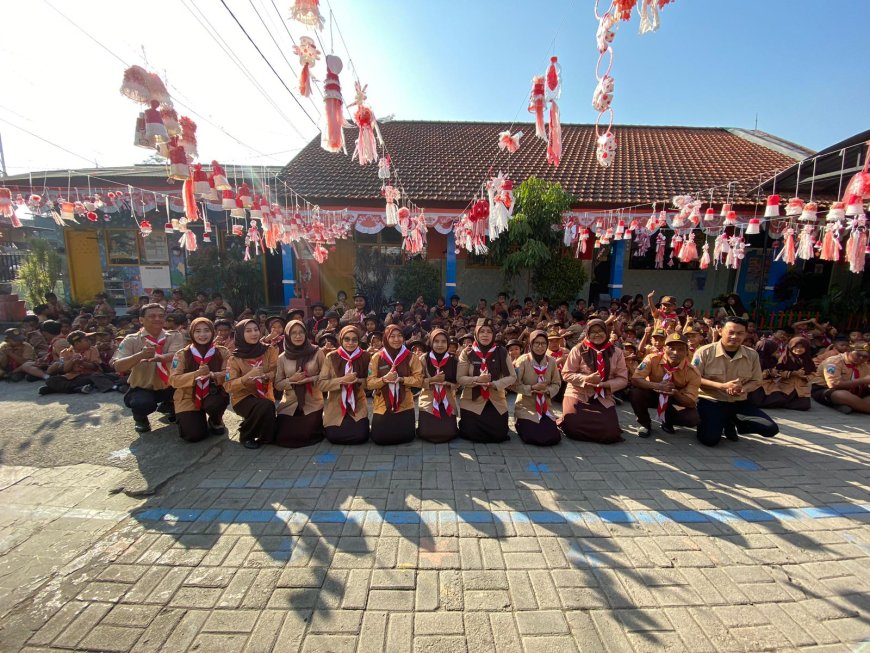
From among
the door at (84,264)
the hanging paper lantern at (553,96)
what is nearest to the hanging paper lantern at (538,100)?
the hanging paper lantern at (553,96)

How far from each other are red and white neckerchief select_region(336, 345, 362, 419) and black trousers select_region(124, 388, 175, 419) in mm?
2132

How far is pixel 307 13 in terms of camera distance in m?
3.31

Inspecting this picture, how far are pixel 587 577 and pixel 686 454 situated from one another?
2.43 metres

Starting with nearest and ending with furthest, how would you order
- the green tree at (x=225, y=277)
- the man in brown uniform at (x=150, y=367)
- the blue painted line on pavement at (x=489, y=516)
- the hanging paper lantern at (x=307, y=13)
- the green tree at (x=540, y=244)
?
1. the blue painted line on pavement at (x=489, y=516)
2. the hanging paper lantern at (x=307, y=13)
3. the man in brown uniform at (x=150, y=367)
4. the green tree at (x=540, y=244)
5. the green tree at (x=225, y=277)

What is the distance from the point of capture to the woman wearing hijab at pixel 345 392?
13.8 ft

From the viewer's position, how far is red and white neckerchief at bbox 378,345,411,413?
167 inches

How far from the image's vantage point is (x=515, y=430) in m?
4.72

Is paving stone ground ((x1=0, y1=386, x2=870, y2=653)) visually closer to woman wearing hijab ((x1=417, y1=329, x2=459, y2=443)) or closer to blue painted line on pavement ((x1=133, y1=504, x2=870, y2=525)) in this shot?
blue painted line on pavement ((x1=133, y1=504, x2=870, y2=525))

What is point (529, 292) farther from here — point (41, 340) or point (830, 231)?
point (41, 340)

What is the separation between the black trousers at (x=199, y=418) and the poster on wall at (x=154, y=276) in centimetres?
1001

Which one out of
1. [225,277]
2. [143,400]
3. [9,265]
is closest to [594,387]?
[143,400]

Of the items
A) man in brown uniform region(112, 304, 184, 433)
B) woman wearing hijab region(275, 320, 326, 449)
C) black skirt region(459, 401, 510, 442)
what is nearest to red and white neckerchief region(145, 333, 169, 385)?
man in brown uniform region(112, 304, 184, 433)

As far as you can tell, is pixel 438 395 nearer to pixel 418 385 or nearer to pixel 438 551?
pixel 418 385

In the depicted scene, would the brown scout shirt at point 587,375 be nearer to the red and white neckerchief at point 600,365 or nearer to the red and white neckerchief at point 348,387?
the red and white neckerchief at point 600,365
